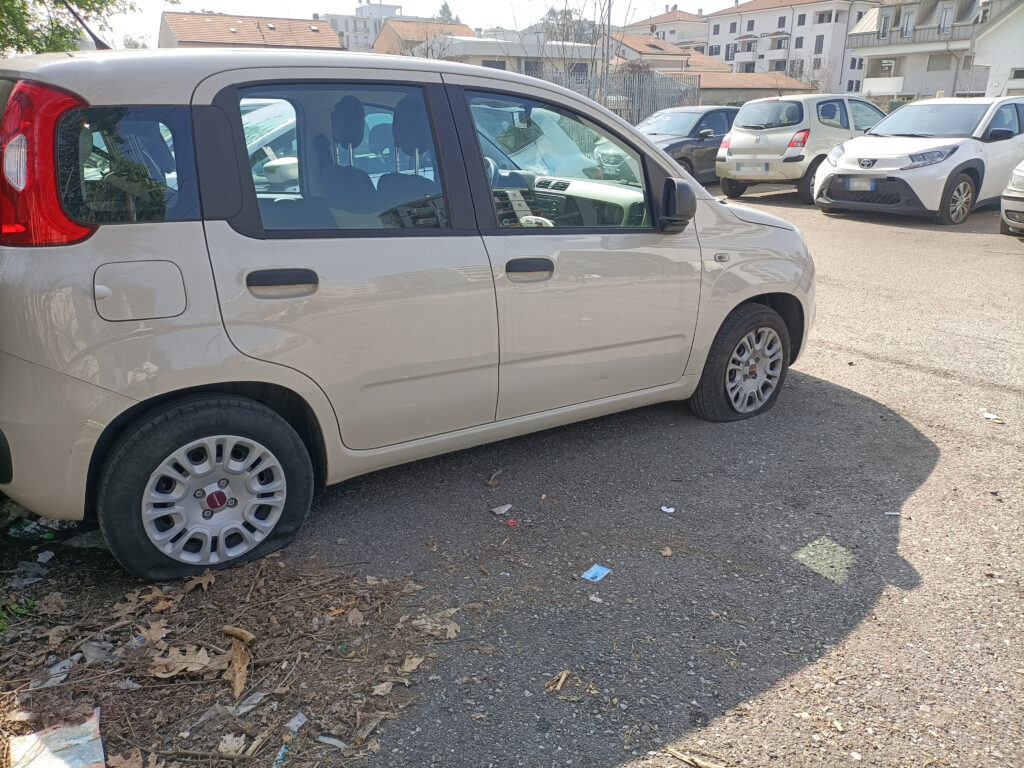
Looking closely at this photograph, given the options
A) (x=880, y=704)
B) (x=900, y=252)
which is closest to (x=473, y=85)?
(x=880, y=704)

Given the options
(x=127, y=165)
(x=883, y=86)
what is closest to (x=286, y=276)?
(x=127, y=165)

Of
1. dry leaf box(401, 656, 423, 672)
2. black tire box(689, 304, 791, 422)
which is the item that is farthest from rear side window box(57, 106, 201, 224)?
black tire box(689, 304, 791, 422)

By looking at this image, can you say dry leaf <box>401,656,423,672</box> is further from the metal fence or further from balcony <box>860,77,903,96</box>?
balcony <box>860,77,903,96</box>

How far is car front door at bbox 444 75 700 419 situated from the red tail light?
5.29 ft

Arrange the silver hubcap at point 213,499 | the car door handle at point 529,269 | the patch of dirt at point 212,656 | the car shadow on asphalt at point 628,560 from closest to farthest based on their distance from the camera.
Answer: the patch of dirt at point 212,656
the car shadow on asphalt at point 628,560
the silver hubcap at point 213,499
the car door handle at point 529,269

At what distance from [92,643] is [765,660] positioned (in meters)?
2.35

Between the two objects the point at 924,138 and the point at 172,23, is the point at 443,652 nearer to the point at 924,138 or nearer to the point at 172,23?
the point at 924,138

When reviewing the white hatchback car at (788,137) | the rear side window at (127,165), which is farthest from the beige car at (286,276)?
the white hatchback car at (788,137)

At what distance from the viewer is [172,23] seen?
3966cm

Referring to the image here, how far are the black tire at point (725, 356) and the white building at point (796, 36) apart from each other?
74.1 meters

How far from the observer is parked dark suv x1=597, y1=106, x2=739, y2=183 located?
16297mm

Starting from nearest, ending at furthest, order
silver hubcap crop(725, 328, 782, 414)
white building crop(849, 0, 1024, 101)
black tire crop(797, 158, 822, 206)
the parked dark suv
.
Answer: silver hubcap crop(725, 328, 782, 414), black tire crop(797, 158, 822, 206), the parked dark suv, white building crop(849, 0, 1024, 101)

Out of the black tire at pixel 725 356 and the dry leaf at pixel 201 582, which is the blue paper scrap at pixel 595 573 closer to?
the dry leaf at pixel 201 582

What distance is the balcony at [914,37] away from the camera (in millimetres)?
54500
